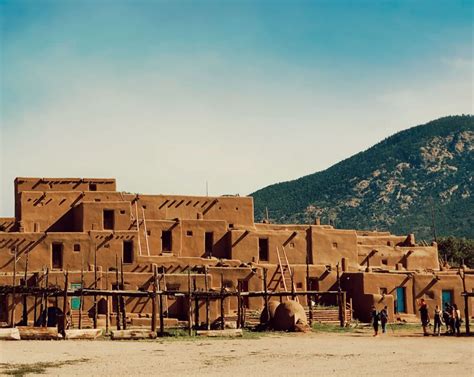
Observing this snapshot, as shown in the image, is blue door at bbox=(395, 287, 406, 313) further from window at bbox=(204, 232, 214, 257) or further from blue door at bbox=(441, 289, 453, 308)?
window at bbox=(204, 232, 214, 257)

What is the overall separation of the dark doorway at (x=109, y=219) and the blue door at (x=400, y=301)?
1683 centimetres

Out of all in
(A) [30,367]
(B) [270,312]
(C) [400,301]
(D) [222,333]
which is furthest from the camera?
(C) [400,301]

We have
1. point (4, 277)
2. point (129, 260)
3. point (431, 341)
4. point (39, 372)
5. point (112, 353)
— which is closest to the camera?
point (39, 372)

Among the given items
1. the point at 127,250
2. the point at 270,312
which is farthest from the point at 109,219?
the point at 270,312

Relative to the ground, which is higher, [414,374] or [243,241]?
[243,241]

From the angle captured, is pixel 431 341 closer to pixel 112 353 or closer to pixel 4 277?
pixel 112 353

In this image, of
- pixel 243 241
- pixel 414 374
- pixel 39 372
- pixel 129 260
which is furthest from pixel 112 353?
pixel 243 241

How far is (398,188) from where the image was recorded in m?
128

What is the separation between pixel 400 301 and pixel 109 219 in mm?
17327

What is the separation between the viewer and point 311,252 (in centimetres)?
5384

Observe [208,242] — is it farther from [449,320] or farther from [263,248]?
[449,320]

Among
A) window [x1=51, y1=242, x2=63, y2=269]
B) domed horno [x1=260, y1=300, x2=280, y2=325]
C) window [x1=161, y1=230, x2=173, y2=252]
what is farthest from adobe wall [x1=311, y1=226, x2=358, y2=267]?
window [x1=51, y1=242, x2=63, y2=269]

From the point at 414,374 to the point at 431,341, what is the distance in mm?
10996

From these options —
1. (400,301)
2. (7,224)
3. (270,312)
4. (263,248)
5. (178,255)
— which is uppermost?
(7,224)
